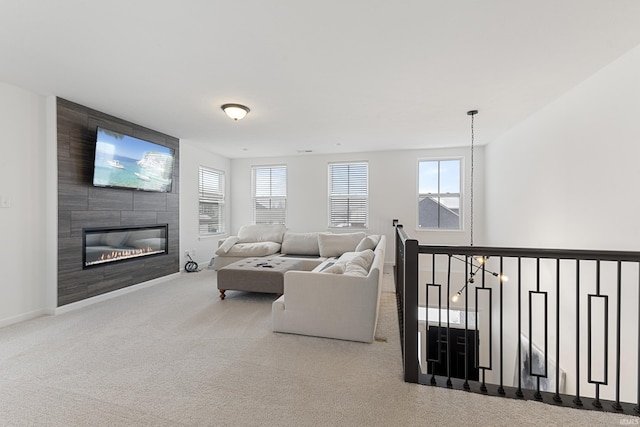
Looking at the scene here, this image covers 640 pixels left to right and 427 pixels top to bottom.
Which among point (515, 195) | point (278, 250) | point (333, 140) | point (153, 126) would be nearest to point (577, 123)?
point (515, 195)

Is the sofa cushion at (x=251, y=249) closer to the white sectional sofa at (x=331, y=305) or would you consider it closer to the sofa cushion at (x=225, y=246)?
the sofa cushion at (x=225, y=246)

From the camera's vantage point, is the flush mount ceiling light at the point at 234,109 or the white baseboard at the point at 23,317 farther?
the flush mount ceiling light at the point at 234,109

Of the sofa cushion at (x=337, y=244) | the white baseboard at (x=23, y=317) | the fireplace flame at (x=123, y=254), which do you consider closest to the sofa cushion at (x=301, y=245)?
the sofa cushion at (x=337, y=244)

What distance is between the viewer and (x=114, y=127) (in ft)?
12.8

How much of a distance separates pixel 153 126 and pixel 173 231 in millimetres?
1827

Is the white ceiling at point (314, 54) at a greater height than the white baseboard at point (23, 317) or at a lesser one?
greater

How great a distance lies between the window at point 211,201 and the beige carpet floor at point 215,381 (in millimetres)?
3287

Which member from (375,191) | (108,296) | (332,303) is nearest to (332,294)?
(332,303)

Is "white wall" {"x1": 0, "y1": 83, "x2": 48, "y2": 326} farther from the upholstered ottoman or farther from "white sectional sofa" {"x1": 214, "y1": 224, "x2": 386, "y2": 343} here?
"white sectional sofa" {"x1": 214, "y1": 224, "x2": 386, "y2": 343}

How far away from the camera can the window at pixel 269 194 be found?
676 centimetres

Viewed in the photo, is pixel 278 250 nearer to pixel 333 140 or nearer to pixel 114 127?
pixel 333 140

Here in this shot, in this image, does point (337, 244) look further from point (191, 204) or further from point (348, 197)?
point (191, 204)

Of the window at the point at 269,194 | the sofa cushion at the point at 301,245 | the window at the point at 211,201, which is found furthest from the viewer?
the window at the point at 269,194

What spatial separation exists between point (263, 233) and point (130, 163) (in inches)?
110
